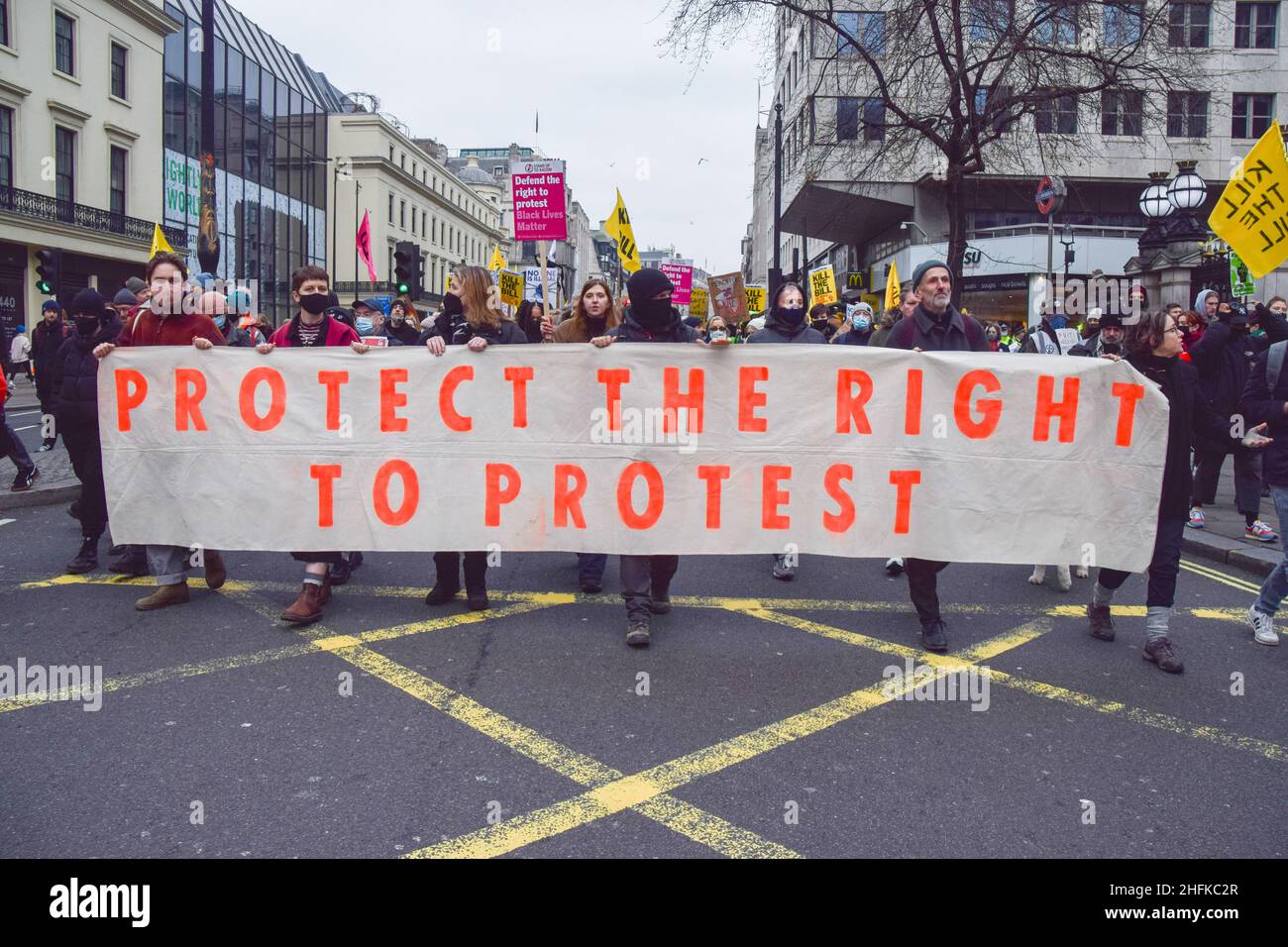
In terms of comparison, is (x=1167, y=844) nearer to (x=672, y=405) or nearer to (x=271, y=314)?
(x=672, y=405)

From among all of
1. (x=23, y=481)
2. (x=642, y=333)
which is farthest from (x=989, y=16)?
(x=23, y=481)

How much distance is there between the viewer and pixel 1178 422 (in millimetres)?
5043

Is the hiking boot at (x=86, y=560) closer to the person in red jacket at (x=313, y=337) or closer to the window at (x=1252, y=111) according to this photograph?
the person in red jacket at (x=313, y=337)

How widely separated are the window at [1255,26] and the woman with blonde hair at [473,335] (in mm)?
42760

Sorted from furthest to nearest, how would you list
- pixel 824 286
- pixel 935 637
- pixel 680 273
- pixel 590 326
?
pixel 680 273 < pixel 824 286 < pixel 590 326 < pixel 935 637

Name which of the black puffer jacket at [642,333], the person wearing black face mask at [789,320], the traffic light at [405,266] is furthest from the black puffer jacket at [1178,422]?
the traffic light at [405,266]

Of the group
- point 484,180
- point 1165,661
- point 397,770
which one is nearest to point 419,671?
point 397,770

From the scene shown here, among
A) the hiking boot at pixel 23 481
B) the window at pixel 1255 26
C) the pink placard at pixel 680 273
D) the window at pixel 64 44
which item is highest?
the window at pixel 1255 26

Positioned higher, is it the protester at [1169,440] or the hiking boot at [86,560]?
the protester at [1169,440]

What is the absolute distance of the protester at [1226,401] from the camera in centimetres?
822

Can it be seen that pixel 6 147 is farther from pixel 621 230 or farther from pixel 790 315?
pixel 790 315

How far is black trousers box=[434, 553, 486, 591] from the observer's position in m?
5.85

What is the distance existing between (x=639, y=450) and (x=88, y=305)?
416 centimetres

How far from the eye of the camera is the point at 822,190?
39.4 m
